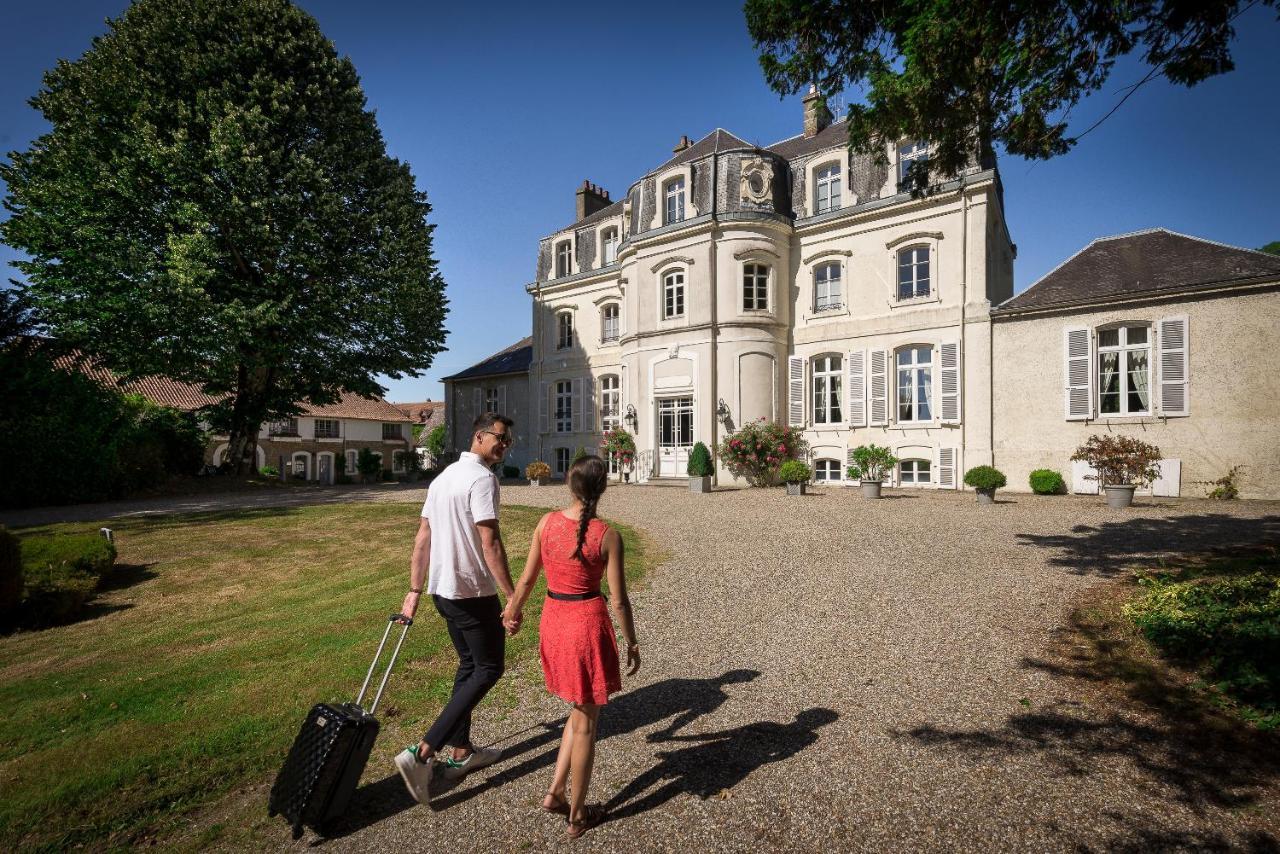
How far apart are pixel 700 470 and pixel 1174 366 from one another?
1078cm

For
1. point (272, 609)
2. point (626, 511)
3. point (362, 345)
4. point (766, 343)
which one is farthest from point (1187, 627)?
point (362, 345)

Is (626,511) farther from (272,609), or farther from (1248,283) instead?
(1248,283)

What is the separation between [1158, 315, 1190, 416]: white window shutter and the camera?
13.3m

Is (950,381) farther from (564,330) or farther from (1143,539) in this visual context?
(564,330)

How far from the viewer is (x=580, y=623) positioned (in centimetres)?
280

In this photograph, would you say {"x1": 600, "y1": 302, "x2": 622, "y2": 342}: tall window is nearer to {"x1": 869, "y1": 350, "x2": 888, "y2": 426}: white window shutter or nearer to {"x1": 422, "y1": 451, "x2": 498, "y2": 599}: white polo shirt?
{"x1": 869, "y1": 350, "x2": 888, "y2": 426}: white window shutter

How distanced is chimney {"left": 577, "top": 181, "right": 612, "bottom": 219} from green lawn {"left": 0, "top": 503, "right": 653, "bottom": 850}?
20583 mm

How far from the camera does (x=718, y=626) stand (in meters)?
5.60

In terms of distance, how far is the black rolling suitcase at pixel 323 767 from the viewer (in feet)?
9.09

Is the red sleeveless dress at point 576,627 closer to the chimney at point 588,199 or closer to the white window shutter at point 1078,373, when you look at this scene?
the white window shutter at point 1078,373

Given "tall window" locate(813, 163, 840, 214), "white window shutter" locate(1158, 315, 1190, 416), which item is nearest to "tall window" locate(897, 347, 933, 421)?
"white window shutter" locate(1158, 315, 1190, 416)

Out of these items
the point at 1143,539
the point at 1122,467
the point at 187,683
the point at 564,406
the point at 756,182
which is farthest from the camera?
the point at 564,406

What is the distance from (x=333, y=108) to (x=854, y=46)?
16262 mm

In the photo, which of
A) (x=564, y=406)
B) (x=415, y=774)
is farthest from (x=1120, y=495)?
(x=564, y=406)
